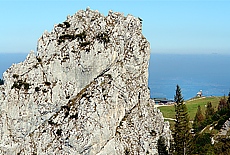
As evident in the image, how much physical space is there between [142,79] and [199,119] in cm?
4792

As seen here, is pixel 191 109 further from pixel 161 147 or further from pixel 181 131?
pixel 181 131

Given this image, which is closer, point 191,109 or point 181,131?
point 181,131

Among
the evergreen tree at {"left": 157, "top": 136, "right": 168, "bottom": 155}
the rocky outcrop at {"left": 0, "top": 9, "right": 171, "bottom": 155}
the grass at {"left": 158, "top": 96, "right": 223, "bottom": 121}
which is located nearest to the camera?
the rocky outcrop at {"left": 0, "top": 9, "right": 171, "bottom": 155}

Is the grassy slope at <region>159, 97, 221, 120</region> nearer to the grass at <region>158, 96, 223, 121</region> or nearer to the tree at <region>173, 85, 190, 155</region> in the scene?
the grass at <region>158, 96, 223, 121</region>

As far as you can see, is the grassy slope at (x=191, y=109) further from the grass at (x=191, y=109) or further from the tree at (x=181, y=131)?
the tree at (x=181, y=131)

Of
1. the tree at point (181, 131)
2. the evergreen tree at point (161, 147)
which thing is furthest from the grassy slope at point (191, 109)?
the tree at point (181, 131)

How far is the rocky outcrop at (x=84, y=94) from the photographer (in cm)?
5088

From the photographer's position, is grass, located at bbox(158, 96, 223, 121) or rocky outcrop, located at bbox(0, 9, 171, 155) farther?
grass, located at bbox(158, 96, 223, 121)

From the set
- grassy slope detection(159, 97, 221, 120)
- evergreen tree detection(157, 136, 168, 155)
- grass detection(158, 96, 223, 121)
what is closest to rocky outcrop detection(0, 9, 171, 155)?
evergreen tree detection(157, 136, 168, 155)

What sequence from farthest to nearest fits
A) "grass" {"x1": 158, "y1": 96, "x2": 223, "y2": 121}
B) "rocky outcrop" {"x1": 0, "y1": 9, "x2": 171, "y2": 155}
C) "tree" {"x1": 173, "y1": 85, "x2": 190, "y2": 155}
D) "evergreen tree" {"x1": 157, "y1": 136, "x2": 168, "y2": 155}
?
"grass" {"x1": 158, "y1": 96, "x2": 223, "y2": 121}
"evergreen tree" {"x1": 157, "y1": 136, "x2": 168, "y2": 155}
"rocky outcrop" {"x1": 0, "y1": 9, "x2": 171, "y2": 155}
"tree" {"x1": 173, "y1": 85, "x2": 190, "y2": 155}

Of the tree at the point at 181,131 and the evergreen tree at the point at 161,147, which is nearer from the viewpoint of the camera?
the tree at the point at 181,131

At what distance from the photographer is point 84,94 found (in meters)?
52.5

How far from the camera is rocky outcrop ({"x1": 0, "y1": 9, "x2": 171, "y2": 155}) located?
167 ft

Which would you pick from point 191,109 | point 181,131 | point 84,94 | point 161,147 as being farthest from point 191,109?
point 84,94
